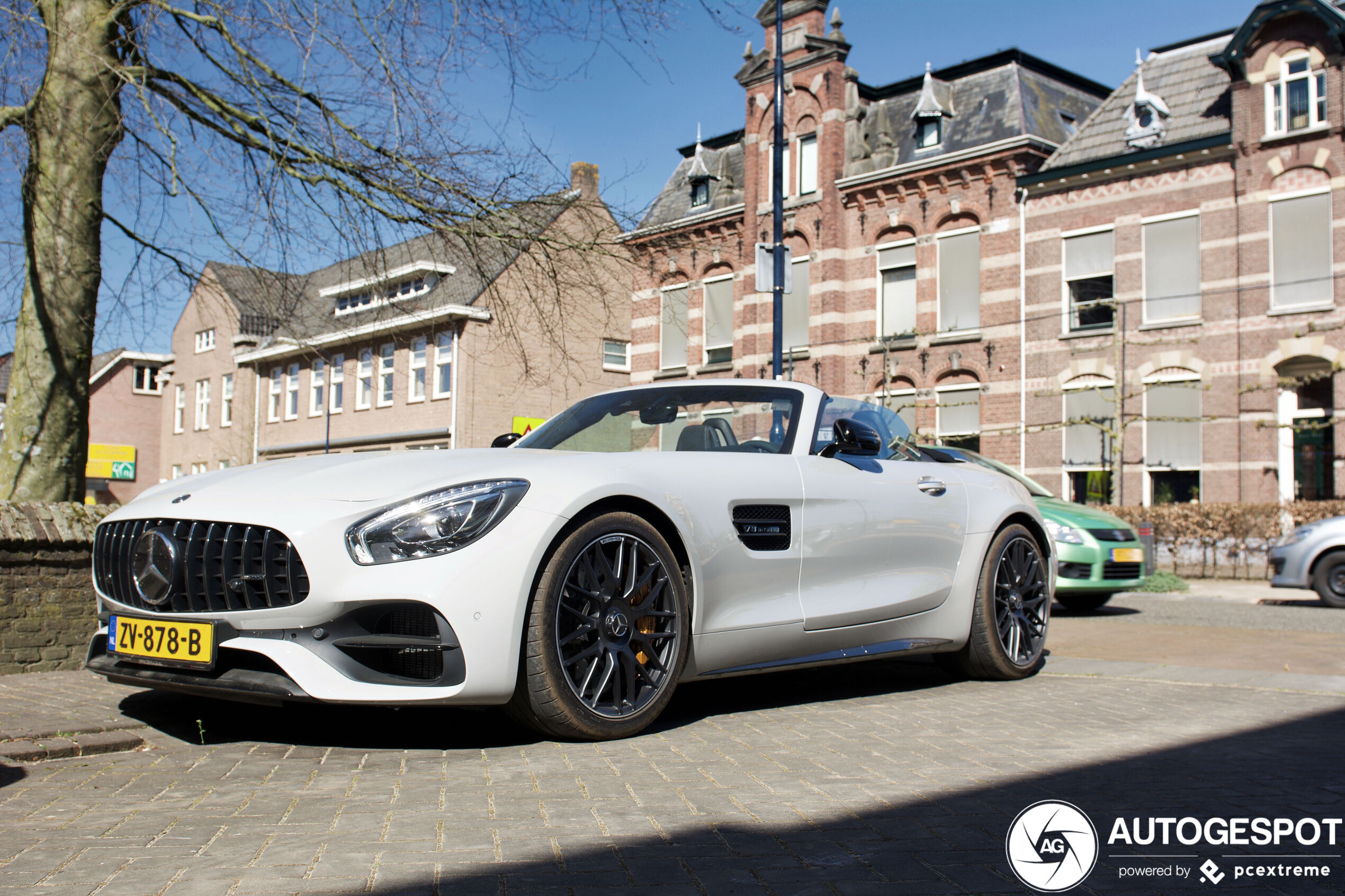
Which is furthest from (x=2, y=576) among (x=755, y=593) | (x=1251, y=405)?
(x=1251, y=405)

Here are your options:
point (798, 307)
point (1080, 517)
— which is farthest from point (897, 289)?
point (1080, 517)

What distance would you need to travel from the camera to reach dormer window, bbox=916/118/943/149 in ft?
91.3

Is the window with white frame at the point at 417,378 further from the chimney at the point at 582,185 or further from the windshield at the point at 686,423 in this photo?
the windshield at the point at 686,423

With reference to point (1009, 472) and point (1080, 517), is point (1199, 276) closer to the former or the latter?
point (1009, 472)

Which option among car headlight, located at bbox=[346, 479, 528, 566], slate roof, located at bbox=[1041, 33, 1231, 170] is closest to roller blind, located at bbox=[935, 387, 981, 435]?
slate roof, located at bbox=[1041, 33, 1231, 170]

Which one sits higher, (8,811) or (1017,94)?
(1017,94)

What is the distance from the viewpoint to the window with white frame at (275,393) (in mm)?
47750

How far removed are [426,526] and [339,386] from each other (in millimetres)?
41671

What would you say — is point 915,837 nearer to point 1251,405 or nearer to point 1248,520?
point 1248,520

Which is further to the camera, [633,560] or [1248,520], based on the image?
[1248,520]

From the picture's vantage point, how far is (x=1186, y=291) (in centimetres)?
2331

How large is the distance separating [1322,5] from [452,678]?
23.6 metres

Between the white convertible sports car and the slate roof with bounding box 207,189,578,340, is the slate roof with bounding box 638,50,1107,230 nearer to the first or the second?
the slate roof with bounding box 207,189,578,340

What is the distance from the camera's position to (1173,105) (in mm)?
24422
